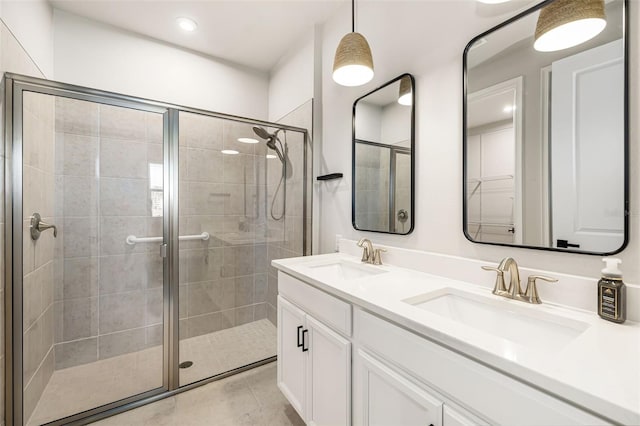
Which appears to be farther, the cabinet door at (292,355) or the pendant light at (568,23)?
the cabinet door at (292,355)

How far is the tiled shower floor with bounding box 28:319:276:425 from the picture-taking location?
160 centimetres

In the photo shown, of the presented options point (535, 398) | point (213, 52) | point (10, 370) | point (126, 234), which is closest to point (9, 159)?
point (126, 234)

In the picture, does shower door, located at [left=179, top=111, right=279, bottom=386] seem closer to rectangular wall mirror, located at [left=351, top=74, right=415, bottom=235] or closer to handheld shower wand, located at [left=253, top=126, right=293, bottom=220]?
handheld shower wand, located at [left=253, top=126, right=293, bottom=220]

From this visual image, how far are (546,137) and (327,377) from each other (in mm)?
1262

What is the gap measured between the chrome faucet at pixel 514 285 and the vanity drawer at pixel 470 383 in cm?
44

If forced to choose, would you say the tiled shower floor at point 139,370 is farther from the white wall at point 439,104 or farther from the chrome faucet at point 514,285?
the chrome faucet at point 514,285

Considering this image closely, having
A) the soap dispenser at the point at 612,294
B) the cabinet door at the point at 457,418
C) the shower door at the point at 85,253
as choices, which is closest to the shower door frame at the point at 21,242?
the shower door at the point at 85,253

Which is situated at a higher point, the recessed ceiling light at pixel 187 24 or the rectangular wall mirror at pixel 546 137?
the recessed ceiling light at pixel 187 24

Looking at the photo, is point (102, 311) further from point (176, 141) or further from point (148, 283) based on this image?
point (176, 141)

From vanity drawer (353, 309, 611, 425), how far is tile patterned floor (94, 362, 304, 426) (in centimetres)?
105

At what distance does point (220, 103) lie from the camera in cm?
267

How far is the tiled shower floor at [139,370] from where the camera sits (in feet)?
5.25

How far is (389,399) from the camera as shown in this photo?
883mm

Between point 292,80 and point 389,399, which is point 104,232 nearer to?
point 292,80
